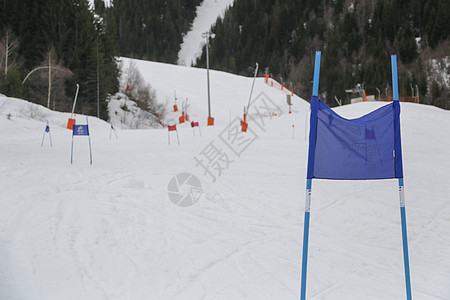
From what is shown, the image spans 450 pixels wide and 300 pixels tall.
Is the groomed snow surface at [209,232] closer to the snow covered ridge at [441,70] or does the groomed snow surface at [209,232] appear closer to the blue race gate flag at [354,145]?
the blue race gate flag at [354,145]

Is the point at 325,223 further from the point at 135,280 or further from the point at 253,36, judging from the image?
the point at 253,36

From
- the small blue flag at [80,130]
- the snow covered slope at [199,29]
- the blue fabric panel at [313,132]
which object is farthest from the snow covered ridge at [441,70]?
the snow covered slope at [199,29]

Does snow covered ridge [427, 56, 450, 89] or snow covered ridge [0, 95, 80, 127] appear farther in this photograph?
snow covered ridge [427, 56, 450, 89]

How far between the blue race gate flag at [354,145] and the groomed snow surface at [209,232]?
1.62m

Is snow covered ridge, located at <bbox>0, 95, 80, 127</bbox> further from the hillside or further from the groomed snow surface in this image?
the hillside

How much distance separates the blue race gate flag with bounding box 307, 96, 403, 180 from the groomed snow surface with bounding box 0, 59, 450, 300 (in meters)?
1.62

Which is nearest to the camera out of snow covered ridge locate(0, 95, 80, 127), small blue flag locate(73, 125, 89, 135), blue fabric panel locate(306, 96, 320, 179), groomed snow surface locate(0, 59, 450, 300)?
blue fabric panel locate(306, 96, 320, 179)

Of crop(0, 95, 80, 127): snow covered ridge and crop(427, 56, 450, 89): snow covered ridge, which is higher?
crop(427, 56, 450, 89): snow covered ridge

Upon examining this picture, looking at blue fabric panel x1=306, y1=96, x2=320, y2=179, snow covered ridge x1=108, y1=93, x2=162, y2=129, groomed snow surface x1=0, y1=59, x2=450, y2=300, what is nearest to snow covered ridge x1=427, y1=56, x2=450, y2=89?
snow covered ridge x1=108, y1=93, x2=162, y2=129

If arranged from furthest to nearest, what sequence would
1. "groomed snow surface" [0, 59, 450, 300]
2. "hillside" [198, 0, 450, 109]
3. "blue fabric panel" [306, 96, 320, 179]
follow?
"hillside" [198, 0, 450, 109] < "groomed snow surface" [0, 59, 450, 300] < "blue fabric panel" [306, 96, 320, 179]

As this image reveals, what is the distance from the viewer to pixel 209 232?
21.6 feet

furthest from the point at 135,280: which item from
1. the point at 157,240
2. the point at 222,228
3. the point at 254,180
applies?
the point at 254,180

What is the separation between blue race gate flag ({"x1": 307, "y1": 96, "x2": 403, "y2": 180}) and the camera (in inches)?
155

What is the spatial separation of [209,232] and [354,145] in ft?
11.0
